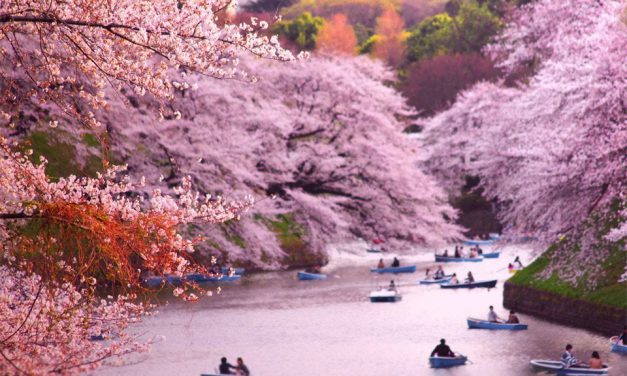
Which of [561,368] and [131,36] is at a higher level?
[131,36]

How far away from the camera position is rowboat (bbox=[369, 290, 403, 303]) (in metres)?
46.8

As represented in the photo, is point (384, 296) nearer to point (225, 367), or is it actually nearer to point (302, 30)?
point (225, 367)

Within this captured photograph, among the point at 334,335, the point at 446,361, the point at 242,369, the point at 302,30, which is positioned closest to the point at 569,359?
the point at 446,361

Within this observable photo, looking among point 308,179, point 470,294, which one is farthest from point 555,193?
point 470,294

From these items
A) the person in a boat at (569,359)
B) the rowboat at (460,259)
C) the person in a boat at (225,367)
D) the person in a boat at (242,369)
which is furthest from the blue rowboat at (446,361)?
the rowboat at (460,259)

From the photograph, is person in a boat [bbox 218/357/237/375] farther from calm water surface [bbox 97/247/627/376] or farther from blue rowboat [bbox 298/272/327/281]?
blue rowboat [bbox 298/272/327/281]

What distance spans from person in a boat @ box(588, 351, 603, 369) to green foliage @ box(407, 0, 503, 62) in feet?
229

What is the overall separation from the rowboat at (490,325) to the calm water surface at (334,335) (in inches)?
14.3

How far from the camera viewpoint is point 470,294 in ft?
166

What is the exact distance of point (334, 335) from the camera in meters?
37.7

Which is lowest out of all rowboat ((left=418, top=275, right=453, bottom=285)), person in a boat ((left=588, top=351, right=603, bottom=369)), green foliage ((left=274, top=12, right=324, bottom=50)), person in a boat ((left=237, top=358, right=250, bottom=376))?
person in a boat ((left=237, top=358, right=250, bottom=376))

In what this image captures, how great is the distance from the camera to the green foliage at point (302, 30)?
11719 cm

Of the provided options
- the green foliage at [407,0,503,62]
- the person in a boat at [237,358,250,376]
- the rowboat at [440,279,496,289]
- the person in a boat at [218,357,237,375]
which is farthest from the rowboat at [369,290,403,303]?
the green foliage at [407,0,503,62]

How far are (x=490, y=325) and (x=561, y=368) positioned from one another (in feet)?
28.7
